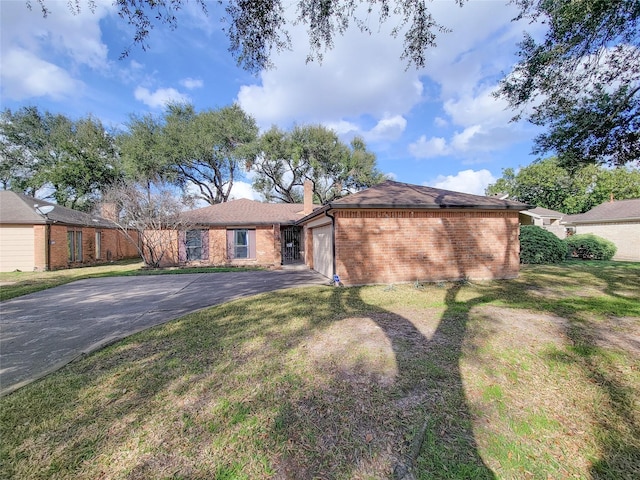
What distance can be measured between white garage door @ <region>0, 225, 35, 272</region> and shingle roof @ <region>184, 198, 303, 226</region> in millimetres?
7566

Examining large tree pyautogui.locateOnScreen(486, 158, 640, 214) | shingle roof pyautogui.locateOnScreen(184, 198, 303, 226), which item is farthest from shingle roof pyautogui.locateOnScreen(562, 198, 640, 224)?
shingle roof pyautogui.locateOnScreen(184, 198, 303, 226)

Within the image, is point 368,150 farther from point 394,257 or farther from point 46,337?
point 46,337

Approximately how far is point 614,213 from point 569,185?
1475 cm

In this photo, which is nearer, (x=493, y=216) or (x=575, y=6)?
(x=575, y=6)

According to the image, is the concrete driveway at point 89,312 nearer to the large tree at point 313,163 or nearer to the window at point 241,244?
the window at point 241,244

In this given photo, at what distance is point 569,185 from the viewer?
3225 cm

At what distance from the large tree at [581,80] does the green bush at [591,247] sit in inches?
479

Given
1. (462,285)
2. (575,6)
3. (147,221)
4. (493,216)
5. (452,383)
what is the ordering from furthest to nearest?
(147,221) < (493,216) < (462,285) < (575,6) < (452,383)

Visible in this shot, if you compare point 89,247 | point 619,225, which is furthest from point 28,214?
point 619,225

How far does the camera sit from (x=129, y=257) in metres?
22.5

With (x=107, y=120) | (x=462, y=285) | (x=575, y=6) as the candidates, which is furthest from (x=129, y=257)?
(x=575, y=6)

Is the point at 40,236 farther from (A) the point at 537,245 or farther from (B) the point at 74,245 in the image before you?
(A) the point at 537,245

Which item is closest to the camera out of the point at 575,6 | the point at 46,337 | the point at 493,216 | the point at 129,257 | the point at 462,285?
the point at 46,337

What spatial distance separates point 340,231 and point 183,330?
5.31 meters
